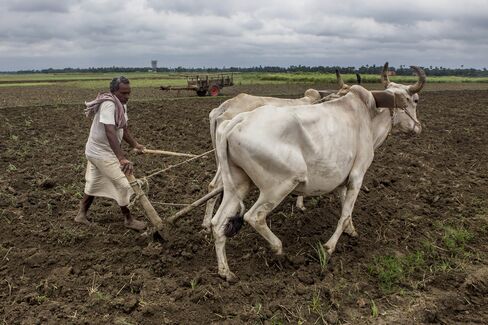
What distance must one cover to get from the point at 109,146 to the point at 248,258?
225 cm

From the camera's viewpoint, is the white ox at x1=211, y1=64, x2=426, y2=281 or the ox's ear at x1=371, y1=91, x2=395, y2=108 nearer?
the white ox at x1=211, y1=64, x2=426, y2=281

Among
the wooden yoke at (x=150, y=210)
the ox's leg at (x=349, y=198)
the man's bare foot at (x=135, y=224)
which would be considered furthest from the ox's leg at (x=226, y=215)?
the man's bare foot at (x=135, y=224)

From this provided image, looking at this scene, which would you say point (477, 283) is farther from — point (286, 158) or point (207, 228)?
point (207, 228)

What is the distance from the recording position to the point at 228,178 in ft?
17.5

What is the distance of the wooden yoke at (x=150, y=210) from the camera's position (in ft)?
19.7

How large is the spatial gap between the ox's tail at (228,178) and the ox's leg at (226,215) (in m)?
0.04

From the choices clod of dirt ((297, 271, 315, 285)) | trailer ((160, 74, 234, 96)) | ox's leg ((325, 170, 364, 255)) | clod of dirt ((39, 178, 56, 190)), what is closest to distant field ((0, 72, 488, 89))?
trailer ((160, 74, 234, 96))

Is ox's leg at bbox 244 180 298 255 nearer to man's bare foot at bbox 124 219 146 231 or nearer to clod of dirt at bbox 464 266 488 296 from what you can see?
man's bare foot at bbox 124 219 146 231

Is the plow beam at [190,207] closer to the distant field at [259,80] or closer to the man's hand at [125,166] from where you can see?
the man's hand at [125,166]

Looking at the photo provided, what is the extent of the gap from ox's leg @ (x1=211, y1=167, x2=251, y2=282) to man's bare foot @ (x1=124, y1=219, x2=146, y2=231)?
5.29ft

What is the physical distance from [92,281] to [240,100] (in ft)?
11.1

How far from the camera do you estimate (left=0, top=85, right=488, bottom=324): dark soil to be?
4.63 m

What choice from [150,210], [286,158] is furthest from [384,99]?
[150,210]

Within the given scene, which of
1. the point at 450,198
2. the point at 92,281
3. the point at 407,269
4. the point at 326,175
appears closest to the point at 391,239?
the point at 407,269
